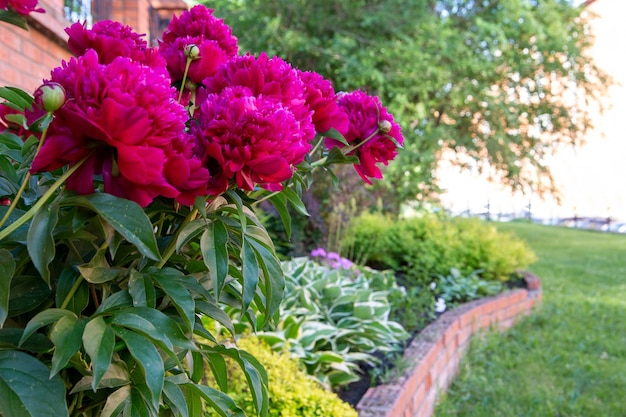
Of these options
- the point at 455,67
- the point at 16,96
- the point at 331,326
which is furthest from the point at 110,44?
the point at 455,67

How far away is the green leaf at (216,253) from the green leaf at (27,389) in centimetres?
22

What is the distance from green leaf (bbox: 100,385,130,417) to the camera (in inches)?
32.4

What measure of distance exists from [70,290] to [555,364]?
12.3 ft

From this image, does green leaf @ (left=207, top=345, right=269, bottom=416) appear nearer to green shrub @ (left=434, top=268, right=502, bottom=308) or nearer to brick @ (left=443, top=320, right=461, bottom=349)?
brick @ (left=443, top=320, right=461, bottom=349)

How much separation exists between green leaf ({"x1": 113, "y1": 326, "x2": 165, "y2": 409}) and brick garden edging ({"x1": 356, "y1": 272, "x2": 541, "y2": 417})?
1.55 meters

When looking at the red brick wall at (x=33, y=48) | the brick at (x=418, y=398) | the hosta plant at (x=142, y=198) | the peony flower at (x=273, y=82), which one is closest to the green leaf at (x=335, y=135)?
the hosta plant at (x=142, y=198)

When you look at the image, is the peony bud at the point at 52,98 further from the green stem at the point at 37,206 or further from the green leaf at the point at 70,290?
the green leaf at the point at 70,290

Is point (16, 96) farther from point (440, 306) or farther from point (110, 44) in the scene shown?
point (440, 306)

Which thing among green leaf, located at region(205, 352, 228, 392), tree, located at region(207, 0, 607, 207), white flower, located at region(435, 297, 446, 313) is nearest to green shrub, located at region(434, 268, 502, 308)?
white flower, located at region(435, 297, 446, 313)

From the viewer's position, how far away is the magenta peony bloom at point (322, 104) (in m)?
0.96

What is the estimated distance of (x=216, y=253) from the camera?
80 centimetres

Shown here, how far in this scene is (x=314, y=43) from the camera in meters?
6.87

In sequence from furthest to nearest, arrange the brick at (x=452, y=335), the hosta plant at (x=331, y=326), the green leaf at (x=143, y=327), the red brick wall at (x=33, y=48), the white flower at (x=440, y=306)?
1. the white flower at (x=440, y=306)
2. the brick at (x=452, y=335)
3. the red brick wall at (x=33, y=48)
4. the hosta plant at (x=331, y=326)
5. the green leaf at (x=143, y=327)

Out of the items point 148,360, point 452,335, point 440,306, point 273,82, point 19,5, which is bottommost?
point 452,335
